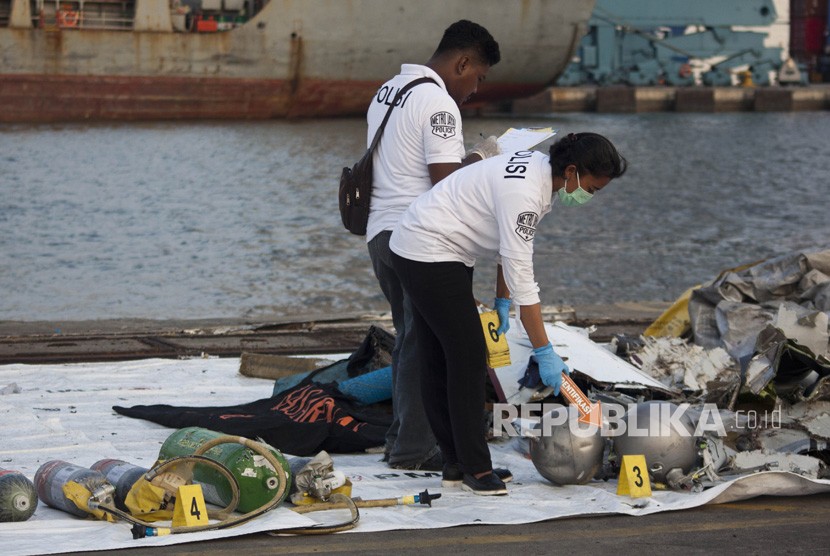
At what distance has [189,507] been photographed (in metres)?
4.39

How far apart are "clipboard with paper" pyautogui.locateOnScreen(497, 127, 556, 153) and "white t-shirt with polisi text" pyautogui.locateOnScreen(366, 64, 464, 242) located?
0.24 m

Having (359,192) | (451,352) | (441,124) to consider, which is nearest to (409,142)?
(441,124)

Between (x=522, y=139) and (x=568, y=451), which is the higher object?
(x=522, y=139)

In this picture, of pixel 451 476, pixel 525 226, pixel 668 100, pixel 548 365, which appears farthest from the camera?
pixel 668 100

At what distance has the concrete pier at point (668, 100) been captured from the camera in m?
54.0

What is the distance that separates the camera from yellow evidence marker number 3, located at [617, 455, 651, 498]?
15.8 feet

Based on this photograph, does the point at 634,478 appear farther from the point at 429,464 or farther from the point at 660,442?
the point at 429,464

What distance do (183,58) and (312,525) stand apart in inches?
1769

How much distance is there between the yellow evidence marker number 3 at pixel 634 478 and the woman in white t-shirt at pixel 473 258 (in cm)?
44

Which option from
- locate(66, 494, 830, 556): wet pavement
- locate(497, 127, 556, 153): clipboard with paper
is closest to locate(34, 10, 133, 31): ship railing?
locate(497, 127, 556, 153): clipboard with paper

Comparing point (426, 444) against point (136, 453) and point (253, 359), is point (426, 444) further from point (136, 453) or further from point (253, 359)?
point (253, 359)

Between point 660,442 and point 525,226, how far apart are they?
3.59ft

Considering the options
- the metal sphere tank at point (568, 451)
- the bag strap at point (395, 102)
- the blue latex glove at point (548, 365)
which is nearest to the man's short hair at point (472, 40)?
the bag strap at point (395, 102)

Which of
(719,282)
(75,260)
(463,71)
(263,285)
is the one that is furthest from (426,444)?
(75,260)
